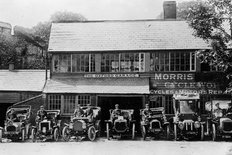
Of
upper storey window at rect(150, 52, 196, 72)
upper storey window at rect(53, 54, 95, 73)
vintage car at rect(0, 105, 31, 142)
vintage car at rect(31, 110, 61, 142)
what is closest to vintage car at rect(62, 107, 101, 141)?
vintage car at rect(31, 110, 61, 142)

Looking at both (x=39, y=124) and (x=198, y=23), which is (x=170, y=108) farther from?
(x=39, y=124)

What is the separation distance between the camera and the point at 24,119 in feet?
60.7

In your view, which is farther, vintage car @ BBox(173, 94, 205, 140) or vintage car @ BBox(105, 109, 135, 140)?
vintage car @ BBox(105, 109, 135, 140)

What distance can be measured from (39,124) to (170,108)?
7464 mm

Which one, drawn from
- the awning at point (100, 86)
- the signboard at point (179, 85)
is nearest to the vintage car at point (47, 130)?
the awning at point (100, 86)

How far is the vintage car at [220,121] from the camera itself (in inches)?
668

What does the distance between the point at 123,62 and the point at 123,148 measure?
761cm

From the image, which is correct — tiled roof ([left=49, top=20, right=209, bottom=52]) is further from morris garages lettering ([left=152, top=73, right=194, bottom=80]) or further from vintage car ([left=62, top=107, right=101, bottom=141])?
vintage car ([left=62, top=107, right=101, bottom=141])

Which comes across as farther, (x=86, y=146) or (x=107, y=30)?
(x=107, y=30)

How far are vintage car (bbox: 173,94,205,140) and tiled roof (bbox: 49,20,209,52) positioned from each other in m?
4.20

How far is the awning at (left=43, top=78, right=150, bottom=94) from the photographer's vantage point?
2006cm

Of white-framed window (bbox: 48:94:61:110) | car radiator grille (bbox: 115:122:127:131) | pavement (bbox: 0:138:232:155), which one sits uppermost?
white-framed window (bbox: 48:94:61:110)

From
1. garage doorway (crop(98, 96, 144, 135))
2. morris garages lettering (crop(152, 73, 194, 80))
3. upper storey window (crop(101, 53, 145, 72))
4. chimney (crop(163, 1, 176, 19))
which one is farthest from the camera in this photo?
chimney (crop(163, 1, 176, 19))

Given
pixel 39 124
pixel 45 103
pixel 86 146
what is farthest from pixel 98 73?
pixel 86 146
